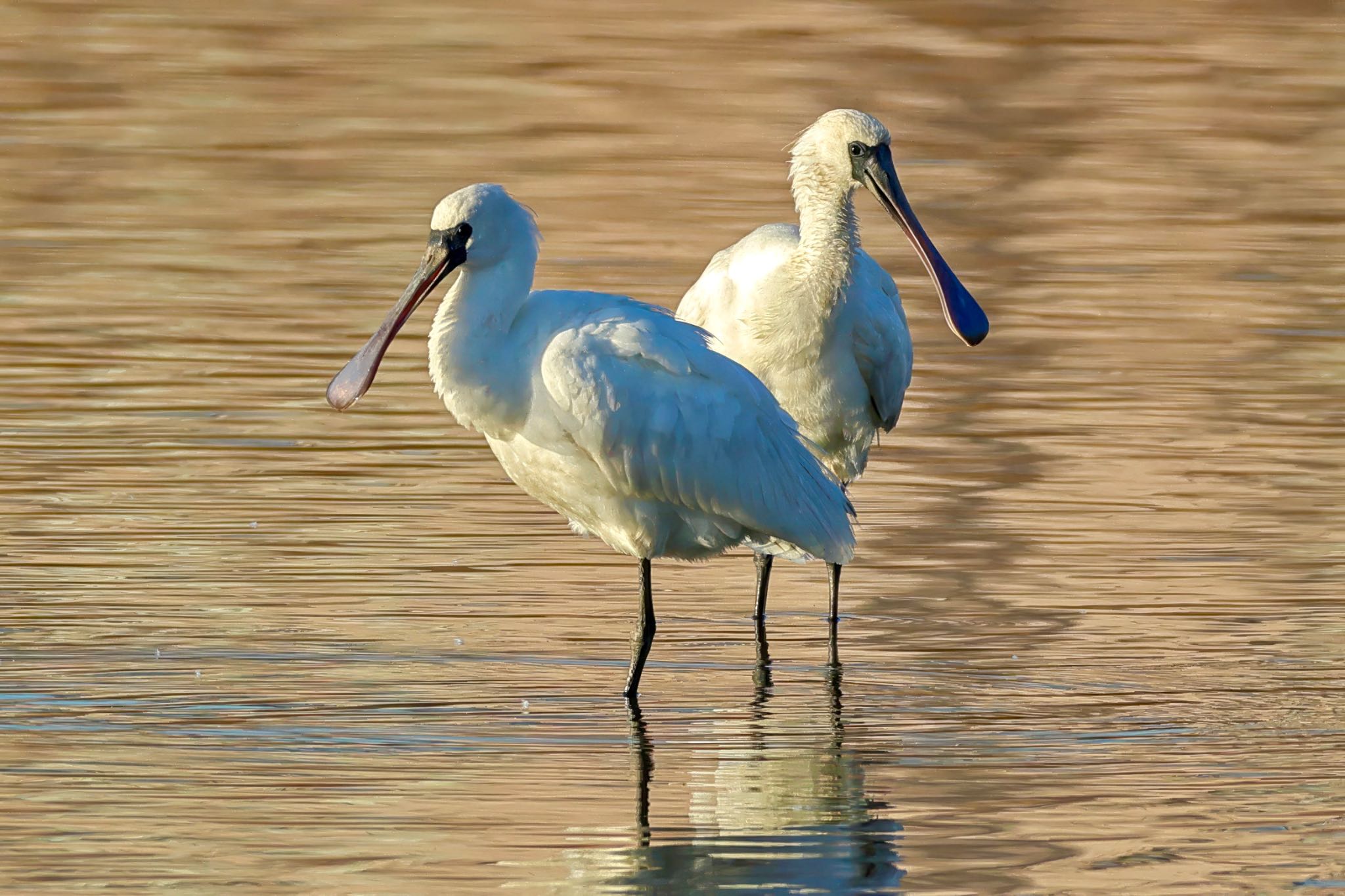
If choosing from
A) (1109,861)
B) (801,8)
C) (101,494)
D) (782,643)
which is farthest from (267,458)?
(801,8)

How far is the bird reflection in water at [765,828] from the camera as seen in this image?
6.57 metres

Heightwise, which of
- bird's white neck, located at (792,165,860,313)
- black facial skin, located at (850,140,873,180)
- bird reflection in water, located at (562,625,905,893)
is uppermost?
black facial skin, located at (850,140,873,180)

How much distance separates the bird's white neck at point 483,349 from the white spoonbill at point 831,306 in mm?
1829

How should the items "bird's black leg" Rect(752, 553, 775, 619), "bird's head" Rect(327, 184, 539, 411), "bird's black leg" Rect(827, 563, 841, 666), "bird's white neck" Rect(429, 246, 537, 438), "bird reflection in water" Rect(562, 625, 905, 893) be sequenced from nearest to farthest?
1. "bird reflection in water" Rect(562, 625, 905, 893)
2. "bird's white neck" Rect(429, 246, 537, 438)
3. "bird's head" Rect(327, 184, 539, 411)
4. "bird's black leg" Rect(827, 563, 841, 666)
5. "bird's black leg" Rect(752, 553, 775, 619)

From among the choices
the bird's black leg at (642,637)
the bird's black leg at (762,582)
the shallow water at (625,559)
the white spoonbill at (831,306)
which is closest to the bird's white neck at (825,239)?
the white spoonbill at (831,306)

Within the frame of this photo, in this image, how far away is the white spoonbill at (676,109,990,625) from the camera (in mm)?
10164

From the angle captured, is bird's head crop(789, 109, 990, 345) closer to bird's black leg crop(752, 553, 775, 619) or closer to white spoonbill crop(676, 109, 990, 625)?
white spoonbill crop(676, 109, 990, 625)

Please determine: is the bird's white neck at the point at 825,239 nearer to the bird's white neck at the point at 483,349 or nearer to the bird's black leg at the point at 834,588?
the bird's black leg at the point at 834,588

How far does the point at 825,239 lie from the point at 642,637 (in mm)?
2157

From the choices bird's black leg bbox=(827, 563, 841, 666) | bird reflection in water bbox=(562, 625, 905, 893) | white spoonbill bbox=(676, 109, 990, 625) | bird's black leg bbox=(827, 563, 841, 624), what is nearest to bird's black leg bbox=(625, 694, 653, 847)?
bird reflection in water bbox=(562, 625, 905, 893)

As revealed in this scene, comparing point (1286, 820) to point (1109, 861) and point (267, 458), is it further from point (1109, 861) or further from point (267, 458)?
point (267, 458)

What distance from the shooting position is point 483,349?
8359 mm

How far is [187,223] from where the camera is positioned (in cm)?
1823

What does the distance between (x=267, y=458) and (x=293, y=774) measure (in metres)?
4.77
